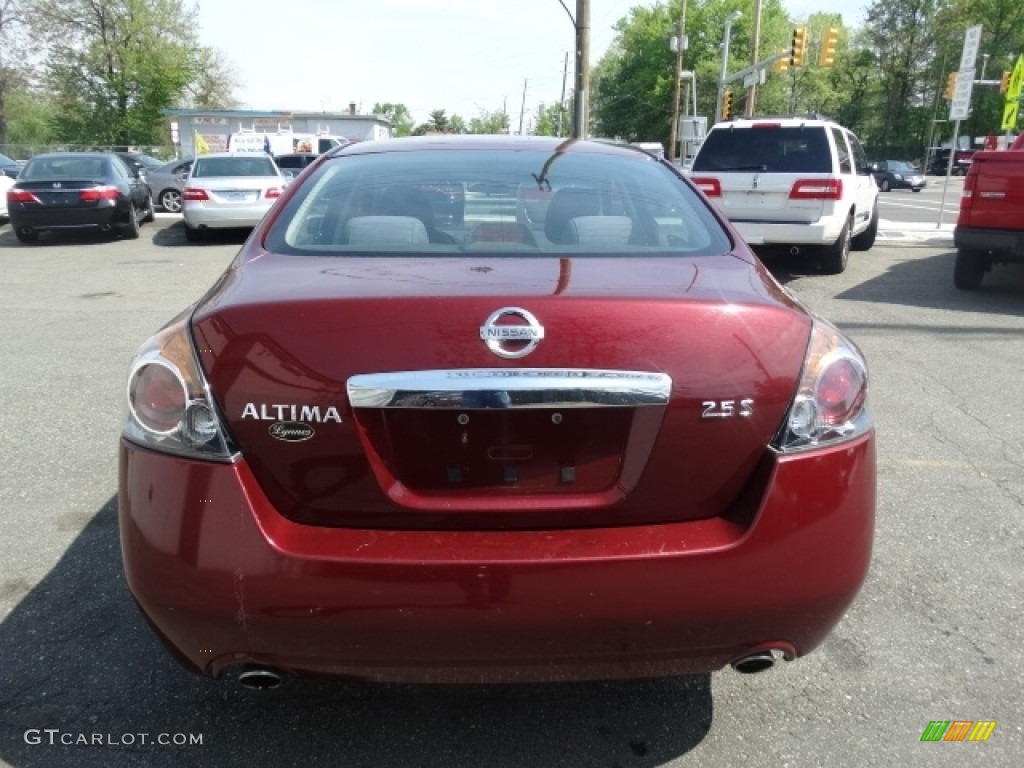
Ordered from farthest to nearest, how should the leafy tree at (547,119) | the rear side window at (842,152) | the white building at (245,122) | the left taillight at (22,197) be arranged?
the leafy tree at (547,119) → the white building at (245,122) → the left taillight at (22,197) → the rear side window at (842,152)

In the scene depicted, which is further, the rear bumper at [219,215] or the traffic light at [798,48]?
the traffic light at [798,48]

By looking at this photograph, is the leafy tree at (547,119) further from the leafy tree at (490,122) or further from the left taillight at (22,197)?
the left taillight at (22,197)

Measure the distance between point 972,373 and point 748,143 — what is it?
5.20 m

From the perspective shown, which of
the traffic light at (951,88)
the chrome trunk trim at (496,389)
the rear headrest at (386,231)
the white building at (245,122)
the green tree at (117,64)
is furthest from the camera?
the green tree at (117,64)

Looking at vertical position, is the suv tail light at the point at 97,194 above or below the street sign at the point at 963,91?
below

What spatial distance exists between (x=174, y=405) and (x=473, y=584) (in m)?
0.77

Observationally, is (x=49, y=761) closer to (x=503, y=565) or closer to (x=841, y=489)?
(x=503, y=565)

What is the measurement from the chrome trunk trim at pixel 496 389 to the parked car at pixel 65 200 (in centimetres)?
1407

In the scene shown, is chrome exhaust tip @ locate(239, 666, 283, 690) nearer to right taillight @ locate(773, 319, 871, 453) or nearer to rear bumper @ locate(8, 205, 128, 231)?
right taillight @ locate(773, 319, 871, 453)

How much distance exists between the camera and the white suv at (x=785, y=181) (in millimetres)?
9852

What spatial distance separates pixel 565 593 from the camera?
6.05ft

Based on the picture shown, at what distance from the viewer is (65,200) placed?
14.0 meters

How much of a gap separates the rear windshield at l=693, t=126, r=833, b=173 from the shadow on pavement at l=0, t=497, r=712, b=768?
879 cm

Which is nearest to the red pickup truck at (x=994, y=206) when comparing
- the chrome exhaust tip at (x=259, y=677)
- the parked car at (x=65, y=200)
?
the chrome exhaust tip at (x=259, y=677)
